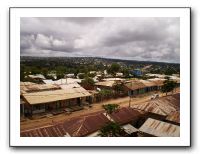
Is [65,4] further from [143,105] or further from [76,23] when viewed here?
[143,105]

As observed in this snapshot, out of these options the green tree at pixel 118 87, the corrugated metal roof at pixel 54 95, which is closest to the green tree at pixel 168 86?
the green tree at pixel 118 87

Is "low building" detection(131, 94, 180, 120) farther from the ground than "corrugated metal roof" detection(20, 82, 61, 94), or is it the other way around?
"corrugated metal roof" detection(20, 82, 61, 94)

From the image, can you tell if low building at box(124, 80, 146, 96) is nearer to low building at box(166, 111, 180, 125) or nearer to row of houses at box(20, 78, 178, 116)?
row of houses at box(20, 78, 178, 116)

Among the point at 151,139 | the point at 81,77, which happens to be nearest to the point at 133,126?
the point at 151,139

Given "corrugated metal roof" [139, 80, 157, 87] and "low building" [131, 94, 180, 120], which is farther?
"corrugated metal roof" [139, 80, 157, 87]

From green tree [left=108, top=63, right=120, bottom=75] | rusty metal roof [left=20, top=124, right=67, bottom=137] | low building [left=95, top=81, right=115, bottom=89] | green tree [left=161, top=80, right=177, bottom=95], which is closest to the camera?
rusty metal roof [left=20, top=124, right=67, bottom=137]

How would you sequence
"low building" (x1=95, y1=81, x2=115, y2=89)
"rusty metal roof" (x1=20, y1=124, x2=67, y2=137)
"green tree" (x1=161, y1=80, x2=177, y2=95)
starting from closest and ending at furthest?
"rusty metal roof" (x1=20, y1=124, x2=67, y2=137)
"green tree" (x1=161, y1=80, x2=177, y2=95)
"low building" (x1=95, y1=81, x2=115, y2=89)

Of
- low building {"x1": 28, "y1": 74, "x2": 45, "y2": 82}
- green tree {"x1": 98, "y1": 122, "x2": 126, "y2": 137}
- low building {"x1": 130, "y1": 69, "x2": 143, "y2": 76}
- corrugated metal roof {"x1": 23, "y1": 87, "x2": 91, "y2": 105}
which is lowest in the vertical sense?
green tree {"x1": 98, "y1": 122, "x2": 126, "y2": 137}

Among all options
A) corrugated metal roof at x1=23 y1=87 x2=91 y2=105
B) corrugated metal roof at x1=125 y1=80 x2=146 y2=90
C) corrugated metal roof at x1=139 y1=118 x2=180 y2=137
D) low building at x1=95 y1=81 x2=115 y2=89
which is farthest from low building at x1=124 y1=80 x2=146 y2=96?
corrugated metal roof at x1=23 y1=87 x2=91 y2=105
